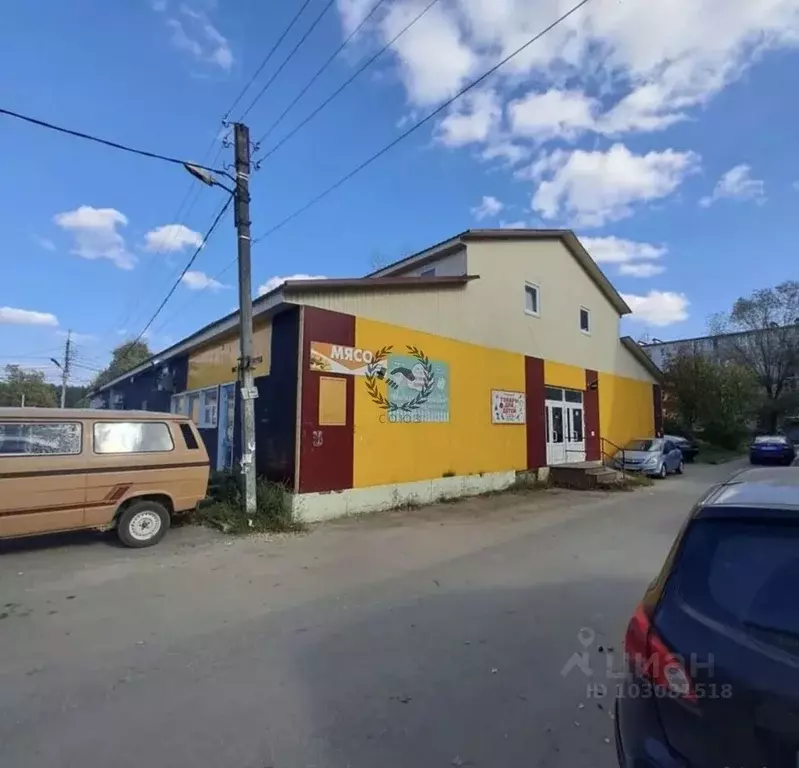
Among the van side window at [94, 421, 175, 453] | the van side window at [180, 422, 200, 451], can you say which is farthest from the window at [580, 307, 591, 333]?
the van side window at [94, 421, 175, 453]

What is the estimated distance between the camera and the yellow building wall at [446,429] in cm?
1137

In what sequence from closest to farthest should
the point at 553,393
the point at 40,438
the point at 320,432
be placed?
the point at 40,438, the point at 320,432, the point at 553,393

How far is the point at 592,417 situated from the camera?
2034cm

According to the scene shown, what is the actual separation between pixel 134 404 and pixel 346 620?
2190 centimetres

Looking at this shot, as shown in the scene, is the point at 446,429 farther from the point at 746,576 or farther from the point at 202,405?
the point at 746,576

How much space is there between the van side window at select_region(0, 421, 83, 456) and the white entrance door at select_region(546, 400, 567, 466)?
1365 centimetres

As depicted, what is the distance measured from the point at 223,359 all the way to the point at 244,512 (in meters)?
5.86

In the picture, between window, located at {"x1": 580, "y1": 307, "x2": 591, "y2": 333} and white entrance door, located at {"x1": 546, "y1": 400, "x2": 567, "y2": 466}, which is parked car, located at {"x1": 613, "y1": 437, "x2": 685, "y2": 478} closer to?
white entrance door, located at {"x1": 546, "y1": 400, "x2": 567, "y2": 466}

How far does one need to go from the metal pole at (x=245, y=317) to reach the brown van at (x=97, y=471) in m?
1.00

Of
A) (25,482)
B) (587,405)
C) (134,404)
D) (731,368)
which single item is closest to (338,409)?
(25,482)

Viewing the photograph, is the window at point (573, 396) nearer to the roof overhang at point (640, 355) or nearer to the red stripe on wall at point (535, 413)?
the red stripe on wall at point (535, 413)

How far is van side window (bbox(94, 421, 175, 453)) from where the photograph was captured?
25.3ft

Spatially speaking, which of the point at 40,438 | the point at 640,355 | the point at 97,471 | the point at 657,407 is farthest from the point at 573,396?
the point at 40,438

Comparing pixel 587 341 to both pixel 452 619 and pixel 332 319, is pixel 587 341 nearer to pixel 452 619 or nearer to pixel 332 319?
pixel 332 319
